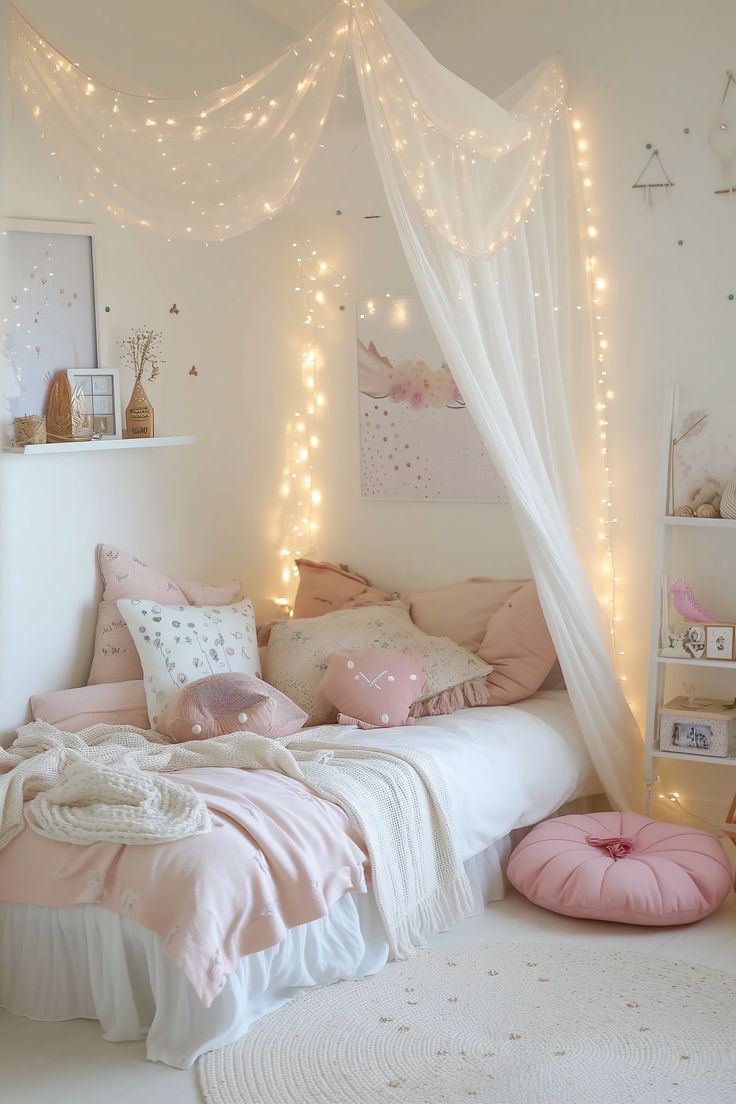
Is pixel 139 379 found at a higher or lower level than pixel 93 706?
higher

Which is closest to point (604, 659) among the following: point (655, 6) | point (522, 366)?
point (522, 366)

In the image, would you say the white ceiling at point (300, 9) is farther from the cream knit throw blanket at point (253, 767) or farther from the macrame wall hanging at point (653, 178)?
the cream knit throw blanket at point (253, 767)

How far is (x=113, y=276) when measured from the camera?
149 inches

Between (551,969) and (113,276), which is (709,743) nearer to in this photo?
(551,969)

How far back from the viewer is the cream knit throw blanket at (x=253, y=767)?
2783 mm

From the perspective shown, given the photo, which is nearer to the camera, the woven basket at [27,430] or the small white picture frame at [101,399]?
the woven basket at [27,430]

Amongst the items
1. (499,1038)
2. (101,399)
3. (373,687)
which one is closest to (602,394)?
(373,687)

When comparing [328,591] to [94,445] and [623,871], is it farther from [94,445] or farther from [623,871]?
[623,871]

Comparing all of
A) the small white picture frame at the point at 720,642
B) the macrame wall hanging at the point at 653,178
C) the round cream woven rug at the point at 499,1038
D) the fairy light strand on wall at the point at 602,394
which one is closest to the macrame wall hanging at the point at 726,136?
the macrame wall hanging at the point at 653,178

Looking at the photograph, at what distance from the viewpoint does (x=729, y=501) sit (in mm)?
3635

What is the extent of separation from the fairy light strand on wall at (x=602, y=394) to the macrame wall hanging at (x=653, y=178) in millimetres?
169

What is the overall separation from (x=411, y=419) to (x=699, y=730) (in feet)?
4.84

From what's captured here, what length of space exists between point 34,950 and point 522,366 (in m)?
2.05

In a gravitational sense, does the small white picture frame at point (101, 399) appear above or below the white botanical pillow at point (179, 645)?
above
